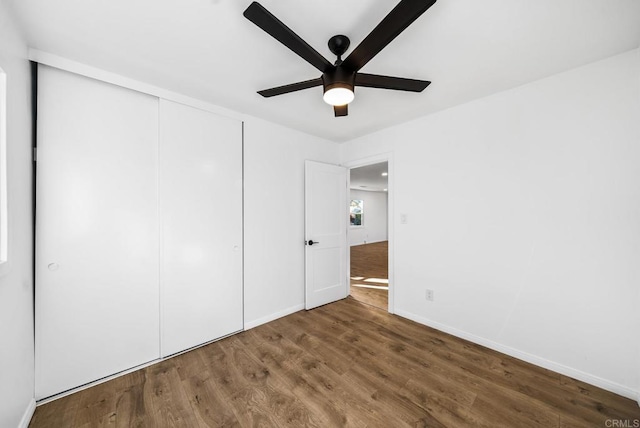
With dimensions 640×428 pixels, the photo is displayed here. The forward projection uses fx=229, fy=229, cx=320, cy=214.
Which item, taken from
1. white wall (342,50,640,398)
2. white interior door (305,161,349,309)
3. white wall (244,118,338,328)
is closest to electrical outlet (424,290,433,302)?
white wall (342,50,640,398)

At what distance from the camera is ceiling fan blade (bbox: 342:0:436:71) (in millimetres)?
951

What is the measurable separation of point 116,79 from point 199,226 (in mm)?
1393

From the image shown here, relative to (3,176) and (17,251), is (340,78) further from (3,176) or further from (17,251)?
(17,251)

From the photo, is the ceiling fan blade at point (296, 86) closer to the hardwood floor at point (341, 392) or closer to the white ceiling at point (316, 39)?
the white ceiling at point (316, 39)

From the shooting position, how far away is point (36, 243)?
1619mm

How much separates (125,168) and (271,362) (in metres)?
2.11

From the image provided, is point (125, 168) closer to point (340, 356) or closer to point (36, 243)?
point (36, 243)

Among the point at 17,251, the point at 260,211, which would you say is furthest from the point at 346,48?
the point at 17,251

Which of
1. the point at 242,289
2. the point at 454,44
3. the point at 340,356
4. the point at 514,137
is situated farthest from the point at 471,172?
the point at 242,289

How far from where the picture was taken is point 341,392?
1711 mm

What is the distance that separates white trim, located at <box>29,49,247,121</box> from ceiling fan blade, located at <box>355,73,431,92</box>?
1.67 metres

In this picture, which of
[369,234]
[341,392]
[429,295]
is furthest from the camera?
[369,234]

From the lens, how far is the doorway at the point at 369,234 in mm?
4090

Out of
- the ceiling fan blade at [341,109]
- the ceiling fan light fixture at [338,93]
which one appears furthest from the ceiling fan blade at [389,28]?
the ceiling fan blade at [341,109]
